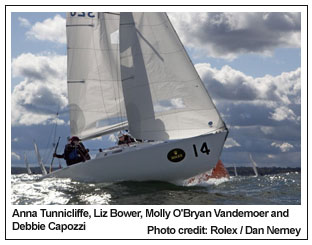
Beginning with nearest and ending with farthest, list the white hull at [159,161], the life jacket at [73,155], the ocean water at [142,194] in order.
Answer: the ocean water at [142,194], the white hull at [159,161], the life jacket at [73,155]

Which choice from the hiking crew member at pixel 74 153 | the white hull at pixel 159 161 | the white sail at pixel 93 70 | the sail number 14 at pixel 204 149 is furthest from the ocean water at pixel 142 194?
the white sail at pixel 93 70

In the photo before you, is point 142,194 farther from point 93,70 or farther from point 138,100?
point 93,70

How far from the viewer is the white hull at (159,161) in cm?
1500

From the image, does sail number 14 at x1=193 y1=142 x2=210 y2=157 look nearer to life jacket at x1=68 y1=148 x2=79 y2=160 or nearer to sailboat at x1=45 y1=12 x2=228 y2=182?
sailboat at x1=45 y1=12 x2=228 y2=182

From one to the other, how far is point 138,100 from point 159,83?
0.99 m

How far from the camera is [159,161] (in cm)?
1505

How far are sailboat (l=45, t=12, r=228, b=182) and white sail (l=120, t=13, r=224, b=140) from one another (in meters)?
0.03

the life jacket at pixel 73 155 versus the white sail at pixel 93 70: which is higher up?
the white sail at pixel 93 70

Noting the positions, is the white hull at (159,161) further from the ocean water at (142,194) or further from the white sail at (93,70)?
the white sail at (93,70)

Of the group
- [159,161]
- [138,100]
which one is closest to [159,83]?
[138,100]

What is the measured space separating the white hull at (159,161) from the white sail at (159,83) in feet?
1.84

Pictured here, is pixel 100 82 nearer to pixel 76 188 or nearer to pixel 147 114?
pixel 147 114

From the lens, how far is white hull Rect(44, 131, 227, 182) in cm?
1500

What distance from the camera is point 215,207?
10844mm
